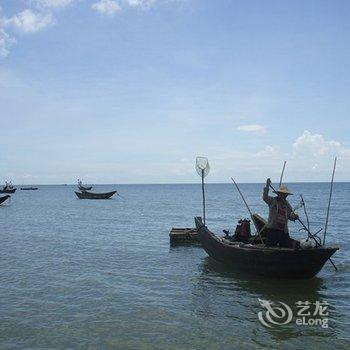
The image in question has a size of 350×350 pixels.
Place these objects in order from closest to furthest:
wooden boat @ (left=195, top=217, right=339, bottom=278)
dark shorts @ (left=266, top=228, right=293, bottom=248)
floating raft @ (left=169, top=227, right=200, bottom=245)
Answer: wooden boat @ (left=195, top=217, right=339, bottom=278) → dark shorts @ (left=266, top=228, right=293, bottom=248) → floating raft @ (left=169, top=227, right=200, bottom=245)

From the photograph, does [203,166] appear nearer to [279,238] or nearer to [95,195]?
[279,238]

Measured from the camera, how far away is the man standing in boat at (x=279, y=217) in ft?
43.9

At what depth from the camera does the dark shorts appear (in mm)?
13711

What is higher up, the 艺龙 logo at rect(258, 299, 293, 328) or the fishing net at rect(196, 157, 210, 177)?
the fishing net at rect(196, 157, 210, 177)

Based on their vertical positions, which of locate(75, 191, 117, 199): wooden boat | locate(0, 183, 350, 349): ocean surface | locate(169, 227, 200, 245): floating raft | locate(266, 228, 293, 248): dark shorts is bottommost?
locate(0, 183, 350, 349): ocean surface

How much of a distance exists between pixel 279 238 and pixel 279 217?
0.75 metres

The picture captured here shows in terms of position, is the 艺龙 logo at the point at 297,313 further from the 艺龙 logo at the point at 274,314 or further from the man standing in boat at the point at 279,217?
the man standing in boat at the point at 279,217

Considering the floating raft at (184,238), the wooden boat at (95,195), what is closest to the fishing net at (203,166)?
the floating raft at (184,238)

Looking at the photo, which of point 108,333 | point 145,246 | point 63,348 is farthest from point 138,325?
point 145,246

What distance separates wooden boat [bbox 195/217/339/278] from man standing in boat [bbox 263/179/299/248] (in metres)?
0.49

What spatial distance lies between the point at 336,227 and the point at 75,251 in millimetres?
20408

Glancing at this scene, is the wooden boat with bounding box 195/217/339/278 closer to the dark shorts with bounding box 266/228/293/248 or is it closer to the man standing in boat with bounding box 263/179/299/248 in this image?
the dark shorts with bounding box 266/228/293/248

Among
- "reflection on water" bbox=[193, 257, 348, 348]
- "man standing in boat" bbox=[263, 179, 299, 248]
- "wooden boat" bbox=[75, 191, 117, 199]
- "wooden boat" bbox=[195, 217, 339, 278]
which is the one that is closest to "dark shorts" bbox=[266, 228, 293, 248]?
"man standing in boat" bbox=[263, 179, 299, 248]

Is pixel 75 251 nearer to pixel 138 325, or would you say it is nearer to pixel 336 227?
pixel 138 325
